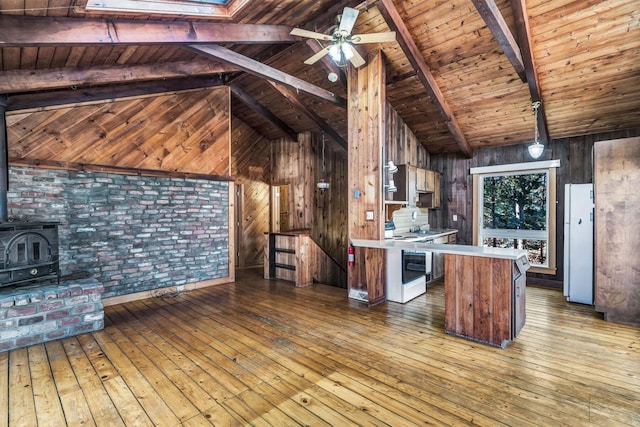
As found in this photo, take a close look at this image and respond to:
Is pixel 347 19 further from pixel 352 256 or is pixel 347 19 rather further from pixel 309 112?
pixel 309 112

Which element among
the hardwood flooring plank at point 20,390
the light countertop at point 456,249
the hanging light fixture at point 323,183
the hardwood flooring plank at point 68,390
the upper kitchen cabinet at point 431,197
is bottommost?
the hardwood flooring plank at point 68,390

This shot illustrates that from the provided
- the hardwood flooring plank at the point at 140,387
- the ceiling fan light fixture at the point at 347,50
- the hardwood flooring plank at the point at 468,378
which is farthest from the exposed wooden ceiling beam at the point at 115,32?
the hardwood flooring plank at the point at 468,378

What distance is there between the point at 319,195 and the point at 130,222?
4.31 metres

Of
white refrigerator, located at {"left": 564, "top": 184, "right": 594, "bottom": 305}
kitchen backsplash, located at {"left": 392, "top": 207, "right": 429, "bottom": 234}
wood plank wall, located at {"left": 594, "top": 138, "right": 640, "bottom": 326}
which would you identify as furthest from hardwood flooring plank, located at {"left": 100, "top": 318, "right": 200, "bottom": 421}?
white refrigerator, located at {"left": 564, "top": 184, "right": 594, "bottom": 305}

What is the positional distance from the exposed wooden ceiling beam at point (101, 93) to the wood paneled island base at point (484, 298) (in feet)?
16.8

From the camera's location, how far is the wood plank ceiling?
305 centimetres

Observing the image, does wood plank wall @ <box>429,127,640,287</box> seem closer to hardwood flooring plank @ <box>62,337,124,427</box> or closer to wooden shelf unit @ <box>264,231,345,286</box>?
wooden shelf unit @ <box>264,231,345,286</box>

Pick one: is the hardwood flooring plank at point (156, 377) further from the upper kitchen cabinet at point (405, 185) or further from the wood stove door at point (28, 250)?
the upper kitchen cabinet at point (405, 185)

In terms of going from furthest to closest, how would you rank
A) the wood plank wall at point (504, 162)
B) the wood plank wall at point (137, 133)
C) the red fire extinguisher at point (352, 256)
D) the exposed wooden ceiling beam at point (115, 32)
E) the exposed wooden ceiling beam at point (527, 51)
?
the wood plank wall at point (504, 162), the red fire extinguisher at point (352, 256), the wood plank wall at point (137, 133), the exposed wooden ceiling beam at point (527, 51), the exposed wooden ceiling beam at point (115, 32)

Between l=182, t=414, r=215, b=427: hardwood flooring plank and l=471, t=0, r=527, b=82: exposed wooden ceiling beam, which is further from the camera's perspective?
l=471, t=0, r=527, b=82: exposed wooden ceiling beam

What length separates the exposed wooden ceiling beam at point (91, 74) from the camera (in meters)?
3.37

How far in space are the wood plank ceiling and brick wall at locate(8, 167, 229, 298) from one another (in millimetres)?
1135

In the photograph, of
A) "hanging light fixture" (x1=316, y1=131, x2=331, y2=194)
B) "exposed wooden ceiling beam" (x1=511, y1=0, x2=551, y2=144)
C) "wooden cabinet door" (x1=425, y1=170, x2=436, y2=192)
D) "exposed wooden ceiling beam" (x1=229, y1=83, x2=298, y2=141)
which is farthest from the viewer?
"hanging light fixture" (x1=316, y1=131, x2=331, y2=194)

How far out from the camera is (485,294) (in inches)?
127
